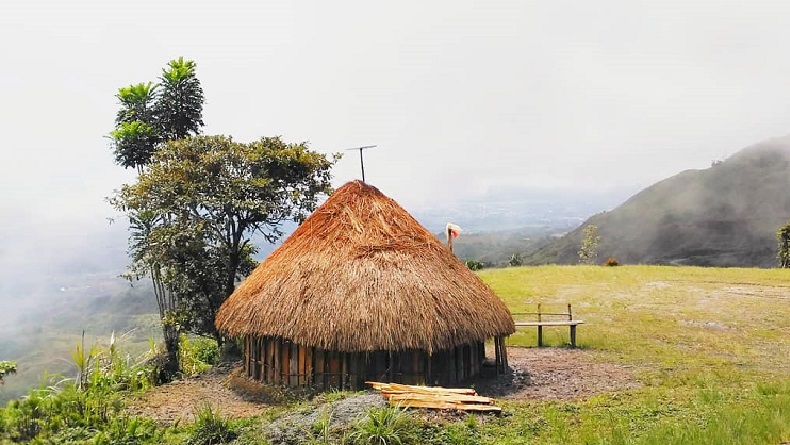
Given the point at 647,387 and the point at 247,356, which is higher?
the point at 247,356

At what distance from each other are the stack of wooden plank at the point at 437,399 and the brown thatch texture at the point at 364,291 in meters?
2.21

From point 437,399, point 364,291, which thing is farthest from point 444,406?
point 364,291

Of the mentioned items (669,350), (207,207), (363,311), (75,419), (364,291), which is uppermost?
(207,207)

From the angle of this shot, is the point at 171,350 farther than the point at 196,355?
Yes

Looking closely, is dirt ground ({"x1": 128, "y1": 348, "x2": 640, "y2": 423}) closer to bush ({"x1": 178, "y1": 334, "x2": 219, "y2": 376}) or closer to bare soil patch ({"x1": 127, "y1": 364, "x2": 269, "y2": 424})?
bare soil patch ({"x1": 127, "y1": 364, "x2": 269, "y2": 424})

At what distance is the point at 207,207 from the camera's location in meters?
17.4

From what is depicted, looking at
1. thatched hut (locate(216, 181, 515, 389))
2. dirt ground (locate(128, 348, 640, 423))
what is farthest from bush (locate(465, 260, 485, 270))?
thatched hut (locate(216, 181, 515, 389))

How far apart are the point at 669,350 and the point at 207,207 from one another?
14.3m

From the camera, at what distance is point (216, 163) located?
17.6m

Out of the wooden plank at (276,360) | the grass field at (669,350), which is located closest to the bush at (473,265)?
the grass field at (669,350)

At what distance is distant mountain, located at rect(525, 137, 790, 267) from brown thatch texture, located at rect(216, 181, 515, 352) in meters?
82.9

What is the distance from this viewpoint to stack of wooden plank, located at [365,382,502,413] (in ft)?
30.9

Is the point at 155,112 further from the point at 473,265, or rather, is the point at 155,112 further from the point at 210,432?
the point at 473,265

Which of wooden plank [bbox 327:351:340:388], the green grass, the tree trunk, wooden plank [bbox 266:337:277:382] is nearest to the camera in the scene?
the green grass
